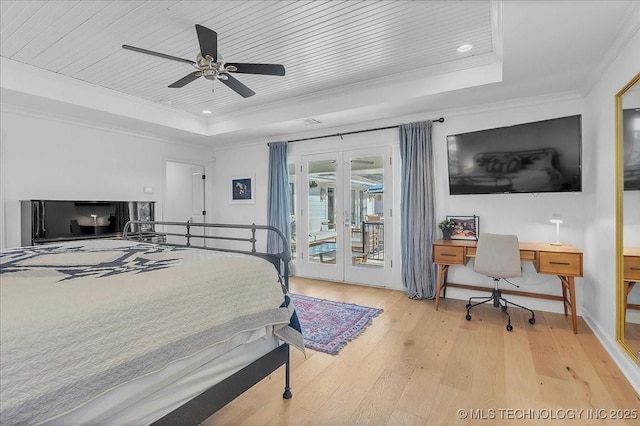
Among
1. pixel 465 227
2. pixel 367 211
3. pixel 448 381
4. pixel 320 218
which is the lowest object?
pixel 448 381

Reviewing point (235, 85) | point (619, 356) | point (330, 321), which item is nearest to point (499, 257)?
point (619, 356)

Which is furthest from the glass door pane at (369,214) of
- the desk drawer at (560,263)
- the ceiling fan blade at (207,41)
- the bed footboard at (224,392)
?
the bed footboard at (224,392)

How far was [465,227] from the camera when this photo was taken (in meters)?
3.98

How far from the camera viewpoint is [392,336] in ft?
9.68

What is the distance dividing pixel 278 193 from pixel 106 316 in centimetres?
426

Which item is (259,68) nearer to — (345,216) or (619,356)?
(345,216)

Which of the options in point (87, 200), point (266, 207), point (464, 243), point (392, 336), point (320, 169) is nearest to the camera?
point (392, 336)

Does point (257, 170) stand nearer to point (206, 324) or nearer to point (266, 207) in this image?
point (266, 207)

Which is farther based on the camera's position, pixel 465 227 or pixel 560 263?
pixel 465 227

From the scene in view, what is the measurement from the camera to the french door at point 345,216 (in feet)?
15.1

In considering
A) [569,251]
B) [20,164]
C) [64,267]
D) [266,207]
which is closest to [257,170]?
[266,207]

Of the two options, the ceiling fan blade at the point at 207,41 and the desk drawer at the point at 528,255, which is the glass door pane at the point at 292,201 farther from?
the desk drawer at the point at 528,255

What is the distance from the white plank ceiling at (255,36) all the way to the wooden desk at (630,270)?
212 cm

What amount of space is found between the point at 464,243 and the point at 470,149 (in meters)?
1.13
